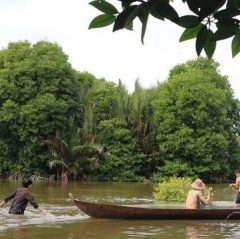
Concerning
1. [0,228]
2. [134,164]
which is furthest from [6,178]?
[0,228]

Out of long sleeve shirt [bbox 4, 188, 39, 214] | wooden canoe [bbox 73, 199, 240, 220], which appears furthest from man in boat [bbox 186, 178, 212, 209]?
long sleeve shirt [bbox 4, 188, 39, 214]

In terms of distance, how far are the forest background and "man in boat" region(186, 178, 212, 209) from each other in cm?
2126

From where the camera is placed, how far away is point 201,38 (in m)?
1.93

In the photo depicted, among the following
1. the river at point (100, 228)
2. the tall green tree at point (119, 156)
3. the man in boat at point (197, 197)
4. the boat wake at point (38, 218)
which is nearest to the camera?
the river at point (100, 228)

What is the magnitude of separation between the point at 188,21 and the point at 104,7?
31 centimetres

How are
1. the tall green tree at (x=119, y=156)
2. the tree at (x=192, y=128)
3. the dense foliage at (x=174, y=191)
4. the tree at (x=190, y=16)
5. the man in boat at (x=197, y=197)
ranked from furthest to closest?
the tall green tree at (x=119, y=156) → the tree at (x=192, y=128) → the dense foliage at (x=174, y=191) → the man in boat at (x=197, y=197) → the tree at (x=190, y=16)

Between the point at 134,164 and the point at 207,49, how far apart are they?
36620mm

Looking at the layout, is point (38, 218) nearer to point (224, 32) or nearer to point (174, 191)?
point (174, 191)

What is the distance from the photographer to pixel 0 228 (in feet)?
38.0

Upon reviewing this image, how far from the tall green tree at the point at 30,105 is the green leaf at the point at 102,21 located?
112ft

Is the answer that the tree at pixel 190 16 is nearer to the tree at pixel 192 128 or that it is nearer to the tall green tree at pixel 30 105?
the tall green tree at pixel 30 105

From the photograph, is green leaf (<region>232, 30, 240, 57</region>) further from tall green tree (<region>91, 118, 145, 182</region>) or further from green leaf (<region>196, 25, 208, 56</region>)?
tall green tree (<region>91, 118, 145, 182</region>)

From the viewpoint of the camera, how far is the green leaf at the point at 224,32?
6.18ft

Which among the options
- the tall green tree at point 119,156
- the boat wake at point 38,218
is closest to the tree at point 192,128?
the tall green tree at point 119,156
